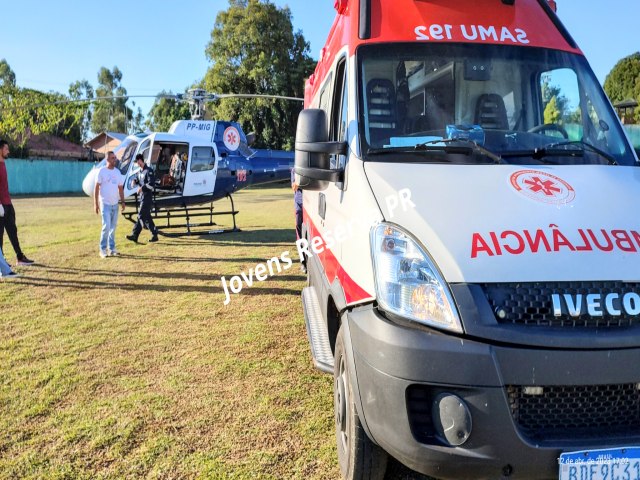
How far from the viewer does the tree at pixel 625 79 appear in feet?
114

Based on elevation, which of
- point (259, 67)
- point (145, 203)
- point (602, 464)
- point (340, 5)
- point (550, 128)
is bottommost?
point (602, 464)

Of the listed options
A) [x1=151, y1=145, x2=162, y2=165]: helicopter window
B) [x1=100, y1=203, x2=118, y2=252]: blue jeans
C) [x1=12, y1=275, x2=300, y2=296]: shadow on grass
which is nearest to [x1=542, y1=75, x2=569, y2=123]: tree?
[x1=12, y1=275, x2=300, y2=296]: shadow on grass

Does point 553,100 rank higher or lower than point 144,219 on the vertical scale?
higher

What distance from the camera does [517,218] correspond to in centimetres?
229

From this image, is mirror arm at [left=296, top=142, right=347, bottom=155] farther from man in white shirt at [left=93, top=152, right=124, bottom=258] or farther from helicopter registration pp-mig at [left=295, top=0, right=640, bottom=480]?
man in white shirt at [left=93, top=152, right=124, bottom=258]

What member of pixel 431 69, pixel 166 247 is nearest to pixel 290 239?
pixel 166 247

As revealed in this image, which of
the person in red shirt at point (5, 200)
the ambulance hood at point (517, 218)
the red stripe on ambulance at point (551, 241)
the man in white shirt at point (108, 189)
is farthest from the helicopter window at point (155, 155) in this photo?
the red stripe on ambulance at point (551, 241)

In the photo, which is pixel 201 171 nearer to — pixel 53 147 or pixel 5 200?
pixel 5 200

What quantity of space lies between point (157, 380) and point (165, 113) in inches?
2329

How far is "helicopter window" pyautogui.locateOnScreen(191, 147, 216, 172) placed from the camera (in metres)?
12.7

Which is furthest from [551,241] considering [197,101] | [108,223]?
[197,101]

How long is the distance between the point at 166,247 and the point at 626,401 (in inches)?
360

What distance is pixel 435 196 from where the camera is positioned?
2.41m

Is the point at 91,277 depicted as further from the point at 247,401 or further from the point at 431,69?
the point at 431,69
